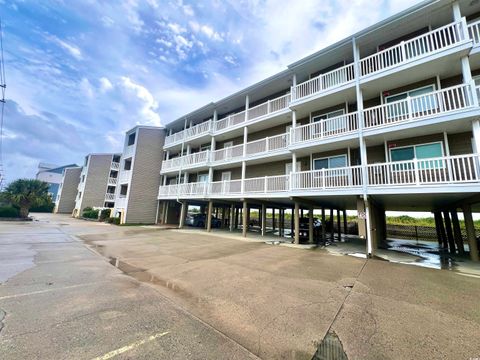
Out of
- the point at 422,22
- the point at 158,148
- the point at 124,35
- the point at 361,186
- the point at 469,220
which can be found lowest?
the point at 469,220

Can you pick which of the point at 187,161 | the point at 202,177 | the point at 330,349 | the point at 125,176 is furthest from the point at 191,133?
the point at 330,349

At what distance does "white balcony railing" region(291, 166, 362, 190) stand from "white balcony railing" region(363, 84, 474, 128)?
2471mm

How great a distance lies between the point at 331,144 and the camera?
38.1 feet

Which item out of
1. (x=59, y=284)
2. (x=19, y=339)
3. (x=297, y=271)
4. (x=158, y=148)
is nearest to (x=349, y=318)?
(x=297, y=271)

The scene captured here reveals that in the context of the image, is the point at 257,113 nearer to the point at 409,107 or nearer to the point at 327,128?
the point at 327,128

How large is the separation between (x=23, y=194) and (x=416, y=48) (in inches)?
1379

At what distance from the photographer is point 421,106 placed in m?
9.38

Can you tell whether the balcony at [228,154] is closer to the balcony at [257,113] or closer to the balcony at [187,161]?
the balcony at [187,161]

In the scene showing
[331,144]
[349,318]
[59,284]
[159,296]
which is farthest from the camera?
[331,144]

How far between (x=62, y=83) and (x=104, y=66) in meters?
9.52

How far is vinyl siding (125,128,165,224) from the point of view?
21.9 metres

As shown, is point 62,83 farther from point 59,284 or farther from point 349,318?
point 349,318

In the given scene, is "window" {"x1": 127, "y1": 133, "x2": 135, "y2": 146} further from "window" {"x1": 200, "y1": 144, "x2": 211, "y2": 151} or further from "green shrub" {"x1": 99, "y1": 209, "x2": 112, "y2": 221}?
"window" {"x1": 200, "y1": 144, "x2": 211, "y2": 151}

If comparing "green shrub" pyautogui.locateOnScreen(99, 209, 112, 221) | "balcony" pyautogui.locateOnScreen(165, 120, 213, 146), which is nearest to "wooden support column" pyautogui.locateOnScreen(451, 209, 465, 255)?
"balcony" pyautogui.locateOnScreen(165, 120, 213, 146)
